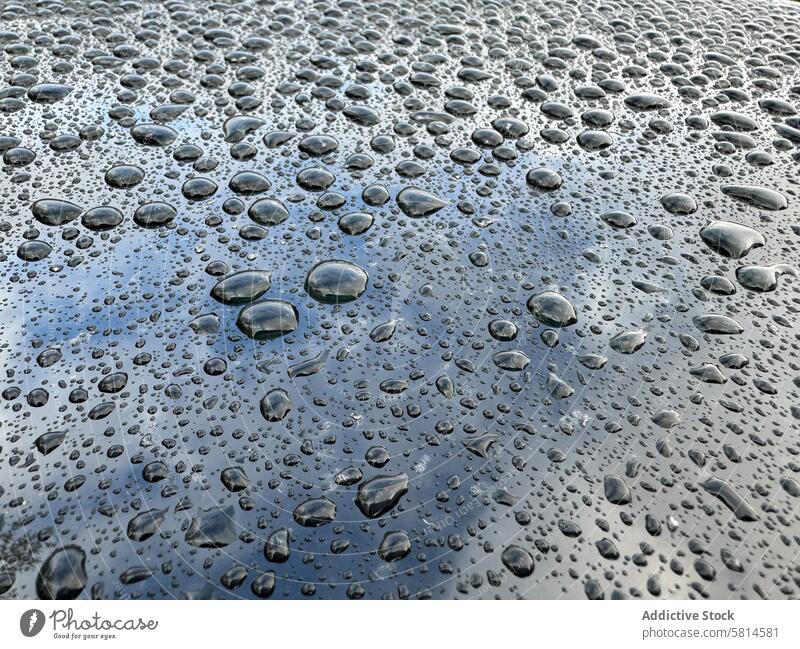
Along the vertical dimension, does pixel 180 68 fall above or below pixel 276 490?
above

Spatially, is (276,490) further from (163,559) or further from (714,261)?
(714,261)

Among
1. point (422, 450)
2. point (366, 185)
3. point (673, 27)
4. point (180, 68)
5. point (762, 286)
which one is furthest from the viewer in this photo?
point (673, 27)

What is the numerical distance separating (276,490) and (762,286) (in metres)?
1.05

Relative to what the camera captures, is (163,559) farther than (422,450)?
No

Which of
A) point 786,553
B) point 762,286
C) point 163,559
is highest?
point 762,286

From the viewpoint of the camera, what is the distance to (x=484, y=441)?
0.96 metres

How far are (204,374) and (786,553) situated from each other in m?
0.93

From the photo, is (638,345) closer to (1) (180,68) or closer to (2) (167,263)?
(2) (167,263)

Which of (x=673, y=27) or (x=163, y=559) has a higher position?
(x=673, y=27)

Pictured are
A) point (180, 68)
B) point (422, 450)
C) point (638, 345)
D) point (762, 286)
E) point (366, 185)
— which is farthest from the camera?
point (180, 68)

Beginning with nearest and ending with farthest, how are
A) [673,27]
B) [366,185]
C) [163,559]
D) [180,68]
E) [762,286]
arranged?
1. [163,559]
2. [762,286]
3. [366,185]
4. [180,68]
5. [673,27]

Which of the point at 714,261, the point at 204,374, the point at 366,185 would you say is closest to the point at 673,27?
the point at 714,261

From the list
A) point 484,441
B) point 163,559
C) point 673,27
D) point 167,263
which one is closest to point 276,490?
point 163,559

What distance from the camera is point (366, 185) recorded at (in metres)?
1.37
